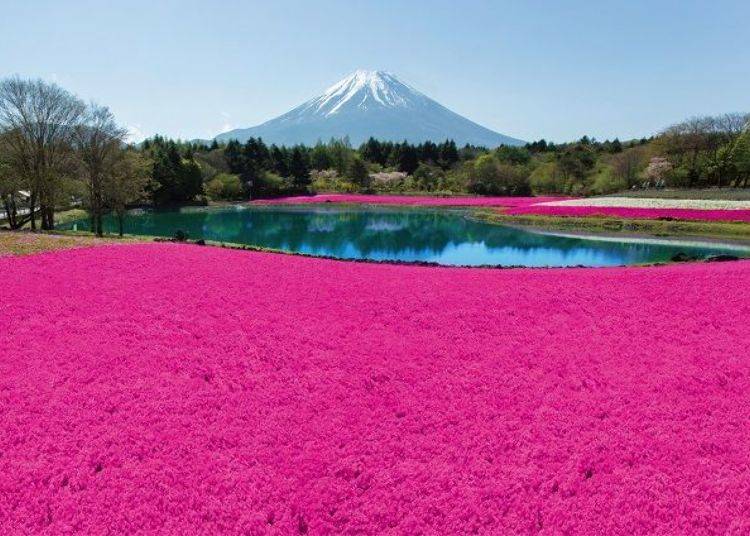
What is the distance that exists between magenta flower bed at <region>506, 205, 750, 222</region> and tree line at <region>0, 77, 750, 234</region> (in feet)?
80.3

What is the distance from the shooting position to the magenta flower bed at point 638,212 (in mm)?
41497

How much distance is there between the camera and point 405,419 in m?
6.82

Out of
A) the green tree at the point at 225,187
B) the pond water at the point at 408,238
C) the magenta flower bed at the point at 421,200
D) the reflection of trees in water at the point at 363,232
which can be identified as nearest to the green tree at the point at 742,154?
the magenta flower bed at the point at 421,200

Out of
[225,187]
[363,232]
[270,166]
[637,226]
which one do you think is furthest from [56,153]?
[270,166]

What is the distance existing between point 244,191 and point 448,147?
51.5 metres

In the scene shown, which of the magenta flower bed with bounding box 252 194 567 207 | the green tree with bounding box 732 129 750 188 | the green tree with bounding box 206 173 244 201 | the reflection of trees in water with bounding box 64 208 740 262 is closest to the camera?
the reflection of trees in water with bounding box 64 208 740 262

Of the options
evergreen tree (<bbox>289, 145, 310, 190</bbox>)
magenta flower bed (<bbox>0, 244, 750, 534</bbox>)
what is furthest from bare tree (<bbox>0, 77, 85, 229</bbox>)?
evergreen tree (<bbox>289, 145, 310, 190</bbox>)

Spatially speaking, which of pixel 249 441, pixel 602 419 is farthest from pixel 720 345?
pixel 249 441

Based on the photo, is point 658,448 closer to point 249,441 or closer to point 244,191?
point 249,441

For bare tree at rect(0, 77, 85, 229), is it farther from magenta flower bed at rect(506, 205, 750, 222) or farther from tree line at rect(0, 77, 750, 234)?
magenta flower bed at rect(506, 205, 750, 222)

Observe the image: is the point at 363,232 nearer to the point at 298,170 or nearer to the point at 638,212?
the point at 638,212

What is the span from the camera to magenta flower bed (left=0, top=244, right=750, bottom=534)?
16.4ft

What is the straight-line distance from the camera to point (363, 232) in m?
46.0

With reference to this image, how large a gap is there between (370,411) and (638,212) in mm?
48244
